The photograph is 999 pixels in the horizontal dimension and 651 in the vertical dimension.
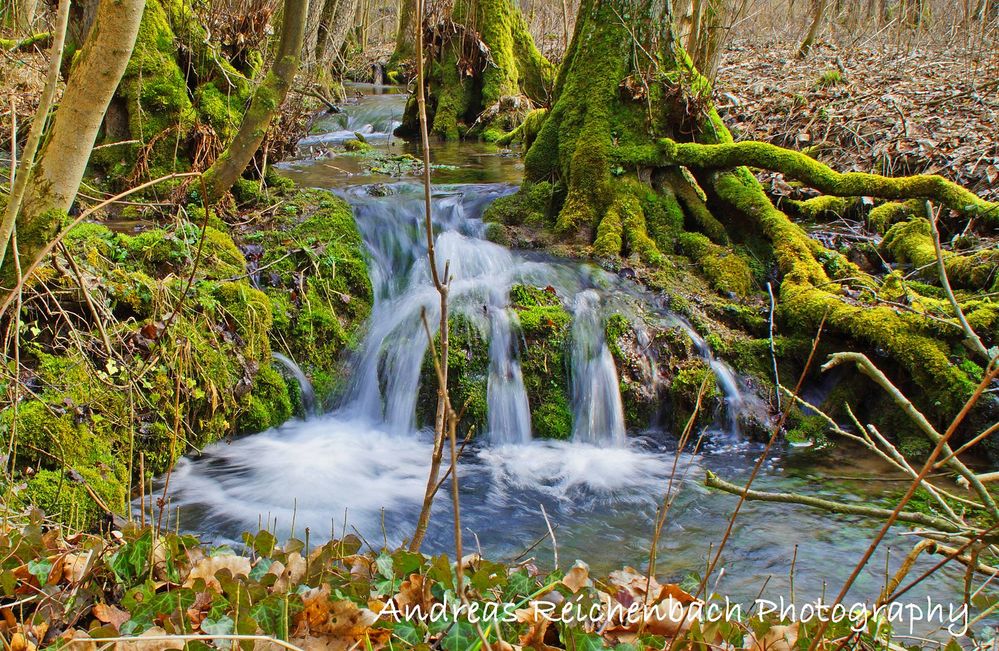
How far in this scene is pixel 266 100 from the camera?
581 cm

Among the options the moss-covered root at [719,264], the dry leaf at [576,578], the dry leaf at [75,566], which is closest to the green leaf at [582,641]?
the dry leaf at [576,578]

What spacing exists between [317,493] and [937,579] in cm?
372

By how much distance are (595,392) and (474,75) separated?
1156 cm

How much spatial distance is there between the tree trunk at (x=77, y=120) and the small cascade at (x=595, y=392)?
378 cm

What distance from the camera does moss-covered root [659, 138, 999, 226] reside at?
20.5 ft

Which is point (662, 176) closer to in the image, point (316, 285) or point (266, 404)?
point (316, 285)

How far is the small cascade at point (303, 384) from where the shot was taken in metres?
5.52

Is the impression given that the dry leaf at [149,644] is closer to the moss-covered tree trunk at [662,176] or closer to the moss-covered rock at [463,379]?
the moss-covered rock at [463,379]

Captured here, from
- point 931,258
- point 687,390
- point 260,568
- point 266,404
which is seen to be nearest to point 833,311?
point 687,390

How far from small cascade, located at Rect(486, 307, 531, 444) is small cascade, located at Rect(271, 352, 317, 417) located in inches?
56.3

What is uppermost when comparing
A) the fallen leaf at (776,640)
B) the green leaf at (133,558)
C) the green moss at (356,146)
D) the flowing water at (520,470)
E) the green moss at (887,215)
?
the green moss at (356,146)

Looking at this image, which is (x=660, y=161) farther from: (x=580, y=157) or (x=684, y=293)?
(x=684, y=293)

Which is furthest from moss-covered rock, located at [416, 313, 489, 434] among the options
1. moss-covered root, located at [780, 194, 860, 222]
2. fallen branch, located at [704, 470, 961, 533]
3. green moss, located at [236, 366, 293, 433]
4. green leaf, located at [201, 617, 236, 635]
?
moss-covered root, located at [780, 194, 860, 222]

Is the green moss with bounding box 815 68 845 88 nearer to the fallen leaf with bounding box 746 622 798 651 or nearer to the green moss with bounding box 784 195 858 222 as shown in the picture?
the green moss with bounding box 784 195 858 222
